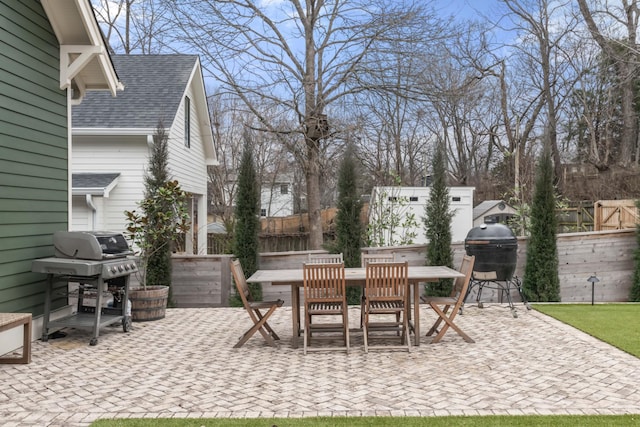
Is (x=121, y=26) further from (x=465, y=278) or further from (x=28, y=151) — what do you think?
(x=465, y=278)

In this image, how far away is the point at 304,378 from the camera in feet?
14.6

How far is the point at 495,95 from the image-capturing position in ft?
71.7

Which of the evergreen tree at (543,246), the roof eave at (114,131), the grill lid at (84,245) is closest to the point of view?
the grill lid at (84,245)

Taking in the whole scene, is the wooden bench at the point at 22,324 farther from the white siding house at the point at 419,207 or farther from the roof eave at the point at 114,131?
the white siding house at the point at 419,207

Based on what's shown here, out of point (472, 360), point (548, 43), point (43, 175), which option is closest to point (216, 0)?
point (43, 175)

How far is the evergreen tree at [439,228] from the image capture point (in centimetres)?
905

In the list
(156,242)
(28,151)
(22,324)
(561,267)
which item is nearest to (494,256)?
(561,267)

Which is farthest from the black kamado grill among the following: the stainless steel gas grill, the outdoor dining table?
the stainless steel gas grill

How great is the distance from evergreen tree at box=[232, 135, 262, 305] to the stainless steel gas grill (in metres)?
2.77

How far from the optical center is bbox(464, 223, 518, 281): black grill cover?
754 cm

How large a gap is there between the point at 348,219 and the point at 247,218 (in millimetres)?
1780

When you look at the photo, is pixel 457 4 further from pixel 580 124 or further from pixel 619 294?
pixel 580 124

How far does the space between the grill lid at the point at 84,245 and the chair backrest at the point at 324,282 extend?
2399 millimetres

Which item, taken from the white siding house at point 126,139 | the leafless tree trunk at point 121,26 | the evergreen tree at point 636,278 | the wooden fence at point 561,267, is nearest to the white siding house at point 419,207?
the wooden fence at point 561,267
